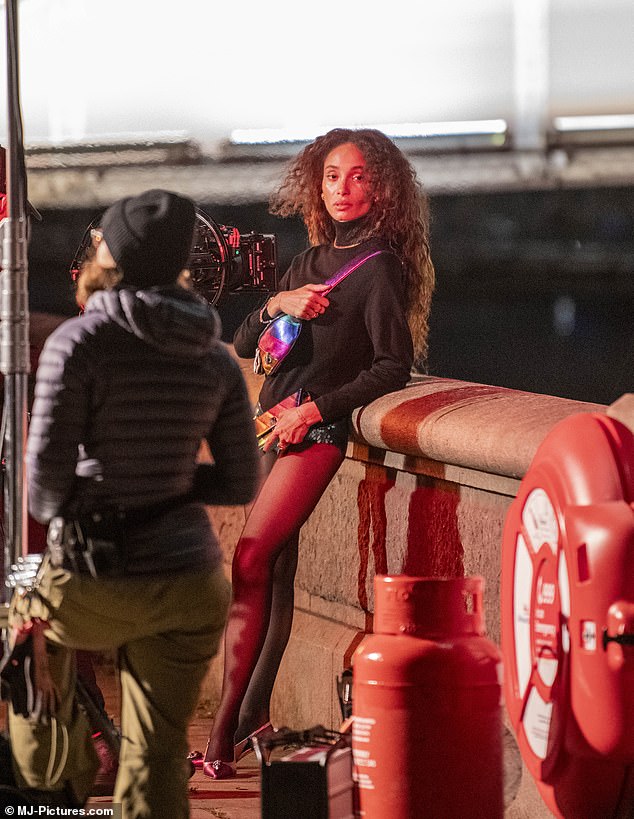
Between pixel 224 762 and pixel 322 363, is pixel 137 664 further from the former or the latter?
pixel 322 363

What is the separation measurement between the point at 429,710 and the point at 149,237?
1.19 meters

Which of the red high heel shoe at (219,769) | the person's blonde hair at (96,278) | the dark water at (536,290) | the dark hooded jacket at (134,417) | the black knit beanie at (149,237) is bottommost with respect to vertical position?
the red high heel shoe at (219,769)

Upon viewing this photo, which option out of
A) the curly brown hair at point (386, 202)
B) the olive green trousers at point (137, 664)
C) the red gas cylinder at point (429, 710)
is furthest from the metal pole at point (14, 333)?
the curly brown hair at point (386, 202)

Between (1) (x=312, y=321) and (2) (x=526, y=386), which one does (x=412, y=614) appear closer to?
(1) (x=312, y=321)

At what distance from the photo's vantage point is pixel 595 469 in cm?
311

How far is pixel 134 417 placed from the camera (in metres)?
3.20

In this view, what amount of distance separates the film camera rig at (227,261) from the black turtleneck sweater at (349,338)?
4.1 inches

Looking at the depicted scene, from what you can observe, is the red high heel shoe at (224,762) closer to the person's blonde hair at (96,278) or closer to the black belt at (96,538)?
the black belt at (96,538)

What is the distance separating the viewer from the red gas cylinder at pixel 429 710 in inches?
135

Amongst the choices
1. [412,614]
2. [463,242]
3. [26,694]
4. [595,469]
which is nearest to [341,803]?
[412,614]

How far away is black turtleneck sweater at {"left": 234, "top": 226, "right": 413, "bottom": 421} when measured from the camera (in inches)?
183

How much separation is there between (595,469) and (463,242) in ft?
126

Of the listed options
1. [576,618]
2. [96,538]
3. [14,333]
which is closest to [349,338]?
[14,333]

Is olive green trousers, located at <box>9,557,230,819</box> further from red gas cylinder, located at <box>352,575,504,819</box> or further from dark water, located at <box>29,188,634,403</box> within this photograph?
dark water, located at <box>29,188,634,403</box>
